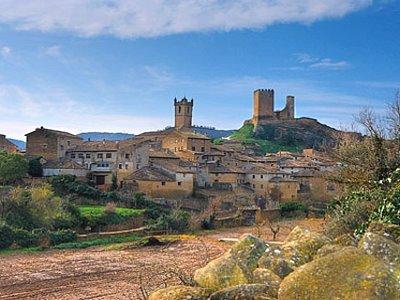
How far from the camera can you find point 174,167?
5728 cm

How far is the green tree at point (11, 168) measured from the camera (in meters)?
49.0

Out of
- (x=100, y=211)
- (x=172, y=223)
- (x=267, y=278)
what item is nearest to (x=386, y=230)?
(x=267, y=278)

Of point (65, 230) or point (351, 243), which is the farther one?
point (65, 230)

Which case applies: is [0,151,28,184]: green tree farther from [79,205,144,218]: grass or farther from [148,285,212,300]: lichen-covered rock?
[148,285,212,300]: lichen-covered rock

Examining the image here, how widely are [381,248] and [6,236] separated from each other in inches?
1270

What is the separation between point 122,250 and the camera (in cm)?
3291

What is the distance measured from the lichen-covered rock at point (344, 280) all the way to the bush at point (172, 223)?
37.7 meters

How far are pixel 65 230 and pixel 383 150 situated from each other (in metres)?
27.2

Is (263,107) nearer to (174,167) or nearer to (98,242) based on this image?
(174,167)

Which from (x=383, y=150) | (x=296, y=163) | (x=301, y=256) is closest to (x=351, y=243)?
(x=301, y=256)

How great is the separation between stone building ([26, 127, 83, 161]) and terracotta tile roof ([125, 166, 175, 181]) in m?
10.7

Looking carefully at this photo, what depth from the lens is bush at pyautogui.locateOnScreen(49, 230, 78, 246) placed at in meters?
35.2

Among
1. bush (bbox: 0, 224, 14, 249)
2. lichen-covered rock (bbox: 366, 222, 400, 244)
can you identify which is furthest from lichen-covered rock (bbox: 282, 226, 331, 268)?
bush (bbox: 0, 224, 14, 249)

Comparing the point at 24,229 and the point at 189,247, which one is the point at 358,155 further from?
the point at 24,229
